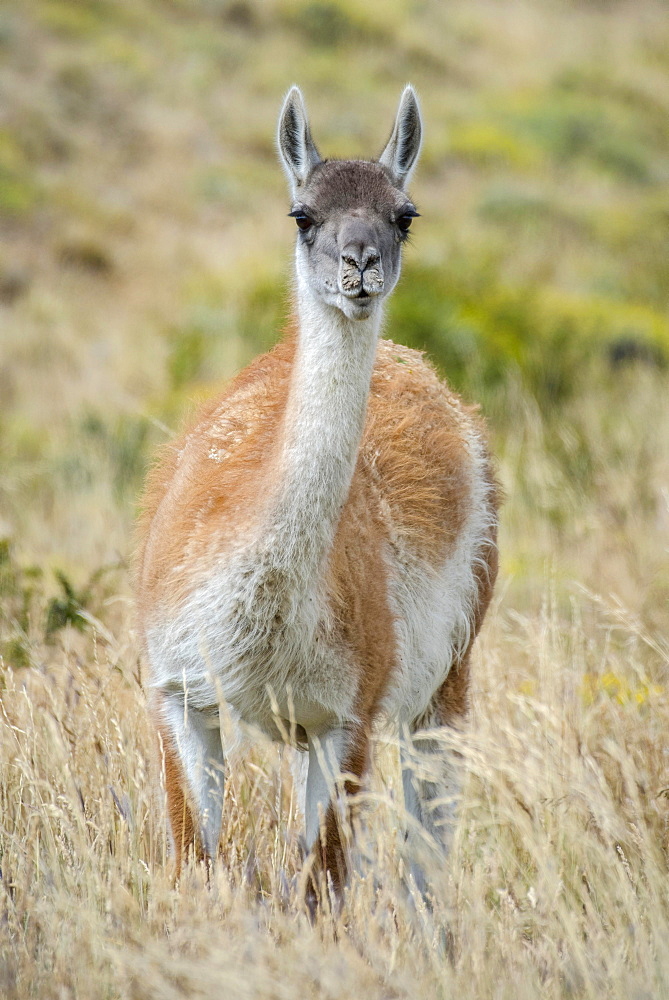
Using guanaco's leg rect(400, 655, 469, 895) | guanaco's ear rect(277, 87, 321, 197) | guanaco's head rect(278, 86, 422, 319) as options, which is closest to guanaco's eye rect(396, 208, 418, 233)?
guanaco's head rect(278, 86, 422, 319)

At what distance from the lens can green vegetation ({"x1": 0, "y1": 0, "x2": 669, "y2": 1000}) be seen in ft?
9.44

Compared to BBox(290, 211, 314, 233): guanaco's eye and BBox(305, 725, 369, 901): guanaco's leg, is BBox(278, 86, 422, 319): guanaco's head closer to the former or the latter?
BBox(290, 211, 314, 233): guanaco's eye

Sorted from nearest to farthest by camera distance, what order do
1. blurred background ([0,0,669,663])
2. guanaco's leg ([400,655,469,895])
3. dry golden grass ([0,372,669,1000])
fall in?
1. dry golden grass ([0,372,669,1000])
2. guanaco's leg ([400,655,469,895])
3. blurred background ([0,0,669,663])

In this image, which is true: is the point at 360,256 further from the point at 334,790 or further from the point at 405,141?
the point at 334,790

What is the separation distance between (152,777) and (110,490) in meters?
4.79

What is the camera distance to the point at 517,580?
6.90 meters

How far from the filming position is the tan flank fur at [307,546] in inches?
130

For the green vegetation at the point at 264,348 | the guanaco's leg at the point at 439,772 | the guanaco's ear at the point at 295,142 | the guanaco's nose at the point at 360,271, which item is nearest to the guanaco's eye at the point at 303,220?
the guanaco's ear at the point at 295,142

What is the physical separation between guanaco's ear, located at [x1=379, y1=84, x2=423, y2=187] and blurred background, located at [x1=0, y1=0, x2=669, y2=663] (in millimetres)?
556

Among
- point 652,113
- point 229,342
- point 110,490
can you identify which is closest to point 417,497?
point 110,490

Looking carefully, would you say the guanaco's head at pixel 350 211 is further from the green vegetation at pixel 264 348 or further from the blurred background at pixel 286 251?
the green vegetation at pixel 264 348

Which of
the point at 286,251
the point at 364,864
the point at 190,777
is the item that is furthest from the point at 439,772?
the point at 286,251

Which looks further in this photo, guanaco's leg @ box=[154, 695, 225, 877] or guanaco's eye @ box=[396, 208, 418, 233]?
guanaco's eye @ box=[396, 208, 418, 233]

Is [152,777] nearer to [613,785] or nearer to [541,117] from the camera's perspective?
[613,785]
